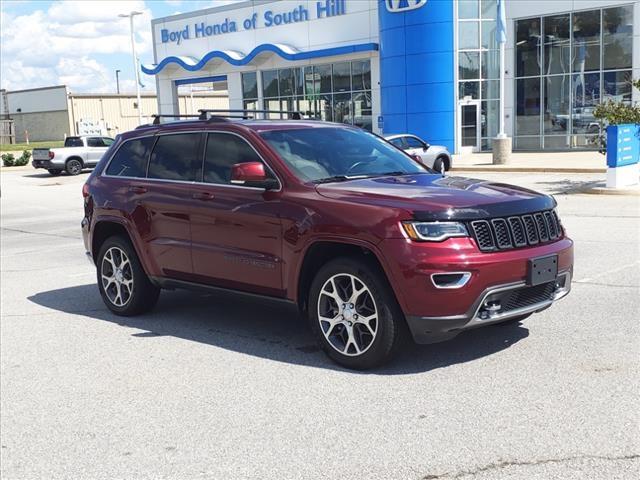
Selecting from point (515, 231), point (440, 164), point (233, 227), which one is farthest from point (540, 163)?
point (515, 231)

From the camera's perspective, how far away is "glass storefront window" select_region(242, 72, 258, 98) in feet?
136

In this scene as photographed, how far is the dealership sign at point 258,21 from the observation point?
121ft

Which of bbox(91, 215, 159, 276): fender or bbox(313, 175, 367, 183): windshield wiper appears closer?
bbox(313, 175, 367, 183): windshield wiper

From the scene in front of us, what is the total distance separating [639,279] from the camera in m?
7.93

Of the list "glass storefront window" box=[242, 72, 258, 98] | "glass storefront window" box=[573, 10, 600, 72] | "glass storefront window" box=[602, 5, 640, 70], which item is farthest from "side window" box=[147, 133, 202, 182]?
"glass storefront window" box=[242, 72, 258, 98]

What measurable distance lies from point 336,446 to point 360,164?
274 cm

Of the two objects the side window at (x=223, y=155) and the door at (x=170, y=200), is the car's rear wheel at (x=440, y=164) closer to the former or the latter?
the door at (x=170, y=200)

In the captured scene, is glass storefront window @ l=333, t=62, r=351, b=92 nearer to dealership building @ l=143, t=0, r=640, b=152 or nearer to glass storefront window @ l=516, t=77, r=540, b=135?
dealership building @ l=143, t=0, r=640, b=152

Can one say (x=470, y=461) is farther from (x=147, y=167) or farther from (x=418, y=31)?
(x=418, y=31)

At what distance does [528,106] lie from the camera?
32938mm

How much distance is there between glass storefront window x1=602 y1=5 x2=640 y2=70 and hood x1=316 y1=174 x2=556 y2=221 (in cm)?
2733

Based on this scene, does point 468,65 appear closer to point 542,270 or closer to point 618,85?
point 618,85

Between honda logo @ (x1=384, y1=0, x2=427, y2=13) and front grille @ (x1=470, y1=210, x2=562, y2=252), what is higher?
honda logo @ (x1=384, y1=0, x2=427, y2=13)

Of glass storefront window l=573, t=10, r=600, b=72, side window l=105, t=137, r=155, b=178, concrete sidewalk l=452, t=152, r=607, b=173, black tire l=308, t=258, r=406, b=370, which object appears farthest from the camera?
glass storefront window l=573, t=10, r=600, b=72
